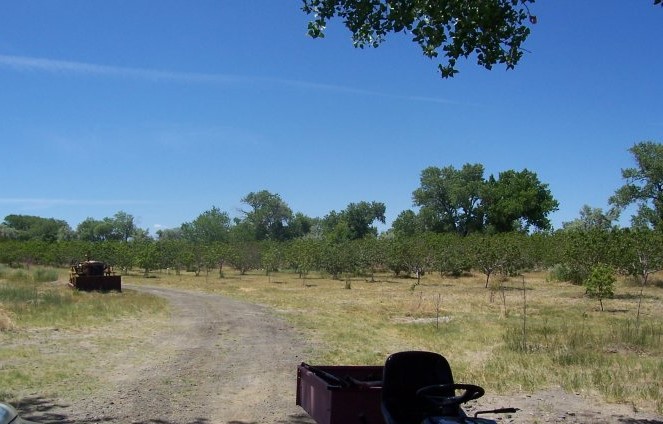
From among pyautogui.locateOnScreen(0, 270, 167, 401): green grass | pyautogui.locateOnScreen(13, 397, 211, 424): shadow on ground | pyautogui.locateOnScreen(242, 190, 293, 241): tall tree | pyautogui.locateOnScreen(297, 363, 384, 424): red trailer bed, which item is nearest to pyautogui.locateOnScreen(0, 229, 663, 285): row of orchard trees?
pyautogui.locateOnScreen(0, 270, 167, 401): green grass

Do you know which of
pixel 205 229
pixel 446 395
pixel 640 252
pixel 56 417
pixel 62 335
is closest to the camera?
pixel 446 395

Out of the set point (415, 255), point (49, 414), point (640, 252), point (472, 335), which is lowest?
point (49, 414)

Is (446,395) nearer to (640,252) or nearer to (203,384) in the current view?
(203,384)

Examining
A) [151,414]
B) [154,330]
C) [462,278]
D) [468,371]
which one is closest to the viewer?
[151,414]

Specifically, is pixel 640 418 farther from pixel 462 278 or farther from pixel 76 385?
pixel 462 278

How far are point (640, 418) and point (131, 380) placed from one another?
811 cm

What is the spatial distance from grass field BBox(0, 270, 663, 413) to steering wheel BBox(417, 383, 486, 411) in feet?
17.7

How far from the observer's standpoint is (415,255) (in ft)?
180

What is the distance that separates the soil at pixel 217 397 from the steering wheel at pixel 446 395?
3.28m

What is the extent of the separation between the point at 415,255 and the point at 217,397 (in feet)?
153

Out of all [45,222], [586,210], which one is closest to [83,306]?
[586,210]

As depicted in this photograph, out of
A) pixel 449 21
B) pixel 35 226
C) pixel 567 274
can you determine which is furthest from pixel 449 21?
pixel 35 226

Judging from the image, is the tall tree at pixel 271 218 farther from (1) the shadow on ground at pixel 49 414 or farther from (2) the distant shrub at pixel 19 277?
(1) the shadow on ground at pixel 49 414

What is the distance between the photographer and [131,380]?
1045 cm
